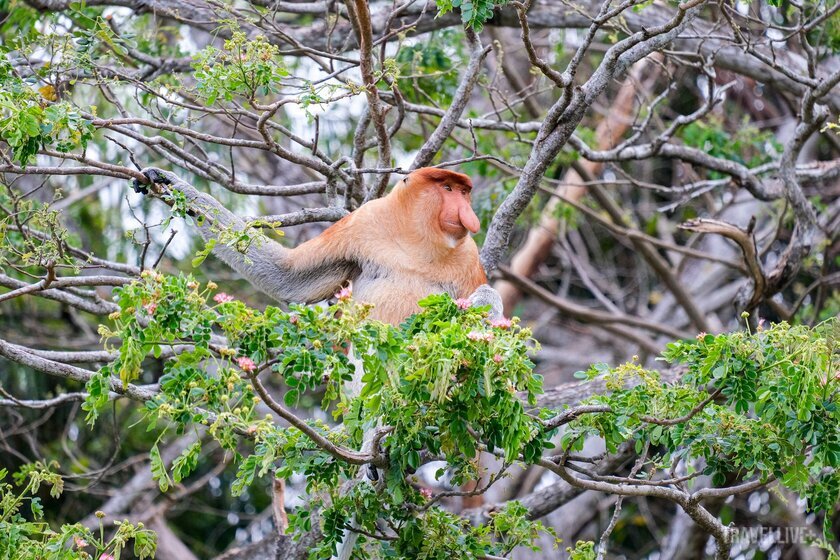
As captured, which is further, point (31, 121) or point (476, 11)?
point (476, 11)

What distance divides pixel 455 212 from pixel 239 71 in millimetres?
1054

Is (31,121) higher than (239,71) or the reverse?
the reverse

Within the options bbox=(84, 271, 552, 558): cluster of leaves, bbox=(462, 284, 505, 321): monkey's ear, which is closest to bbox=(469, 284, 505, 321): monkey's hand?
bbox=(462, 284, 505, 321): monkey's ear

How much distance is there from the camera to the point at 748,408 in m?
3.07

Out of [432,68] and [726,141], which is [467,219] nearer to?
[432,68]

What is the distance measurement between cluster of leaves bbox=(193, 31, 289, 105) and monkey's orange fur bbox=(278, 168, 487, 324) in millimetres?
798

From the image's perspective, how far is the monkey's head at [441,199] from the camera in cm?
414

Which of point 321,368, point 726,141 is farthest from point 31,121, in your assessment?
point 726,141

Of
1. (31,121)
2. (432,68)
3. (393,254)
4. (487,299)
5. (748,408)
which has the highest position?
(432,68)

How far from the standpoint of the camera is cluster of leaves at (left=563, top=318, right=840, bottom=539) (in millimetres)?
2943

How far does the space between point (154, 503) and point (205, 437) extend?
66cm

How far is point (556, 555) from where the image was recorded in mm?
7871

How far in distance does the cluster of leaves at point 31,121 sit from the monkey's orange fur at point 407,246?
1100mm

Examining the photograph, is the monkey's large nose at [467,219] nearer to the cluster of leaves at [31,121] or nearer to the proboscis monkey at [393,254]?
the proboscis monkey at [393,254]
